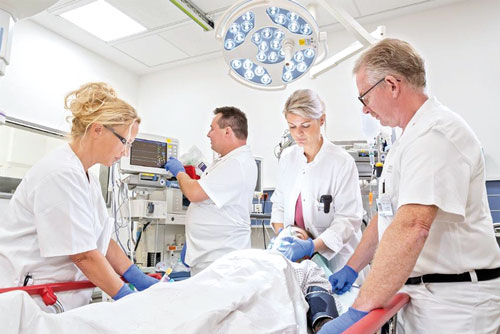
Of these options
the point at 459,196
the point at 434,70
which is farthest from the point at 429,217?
the point at 434,70

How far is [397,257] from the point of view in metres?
1.03

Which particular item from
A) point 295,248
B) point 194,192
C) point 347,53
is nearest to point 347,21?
point 347,53

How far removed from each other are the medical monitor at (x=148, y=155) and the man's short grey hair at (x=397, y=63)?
6.49 ft

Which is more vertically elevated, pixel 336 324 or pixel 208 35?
pixel 208 35

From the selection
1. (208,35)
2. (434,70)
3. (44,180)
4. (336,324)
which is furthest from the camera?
(208,35)

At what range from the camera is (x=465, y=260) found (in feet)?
3.65

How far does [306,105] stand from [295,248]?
2.55 feet

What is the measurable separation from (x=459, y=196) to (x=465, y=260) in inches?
7.8

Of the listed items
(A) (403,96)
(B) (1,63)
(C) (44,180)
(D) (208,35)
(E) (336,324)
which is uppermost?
(D) (208,35)

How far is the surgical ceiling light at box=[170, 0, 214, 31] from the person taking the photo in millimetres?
3965

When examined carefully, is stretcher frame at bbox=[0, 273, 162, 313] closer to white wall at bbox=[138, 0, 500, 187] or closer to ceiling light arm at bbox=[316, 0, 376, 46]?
ceiling light arm at bbox=[316, 0, 376, 46]

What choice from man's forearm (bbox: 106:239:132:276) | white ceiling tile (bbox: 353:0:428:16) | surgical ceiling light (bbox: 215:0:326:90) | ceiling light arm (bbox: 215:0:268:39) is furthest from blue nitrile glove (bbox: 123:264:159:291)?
white ceiling tile (bbox: 353:0:428:16)

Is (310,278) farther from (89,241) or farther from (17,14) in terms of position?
(17,14)

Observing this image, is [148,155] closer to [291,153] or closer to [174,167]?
[174,167]
